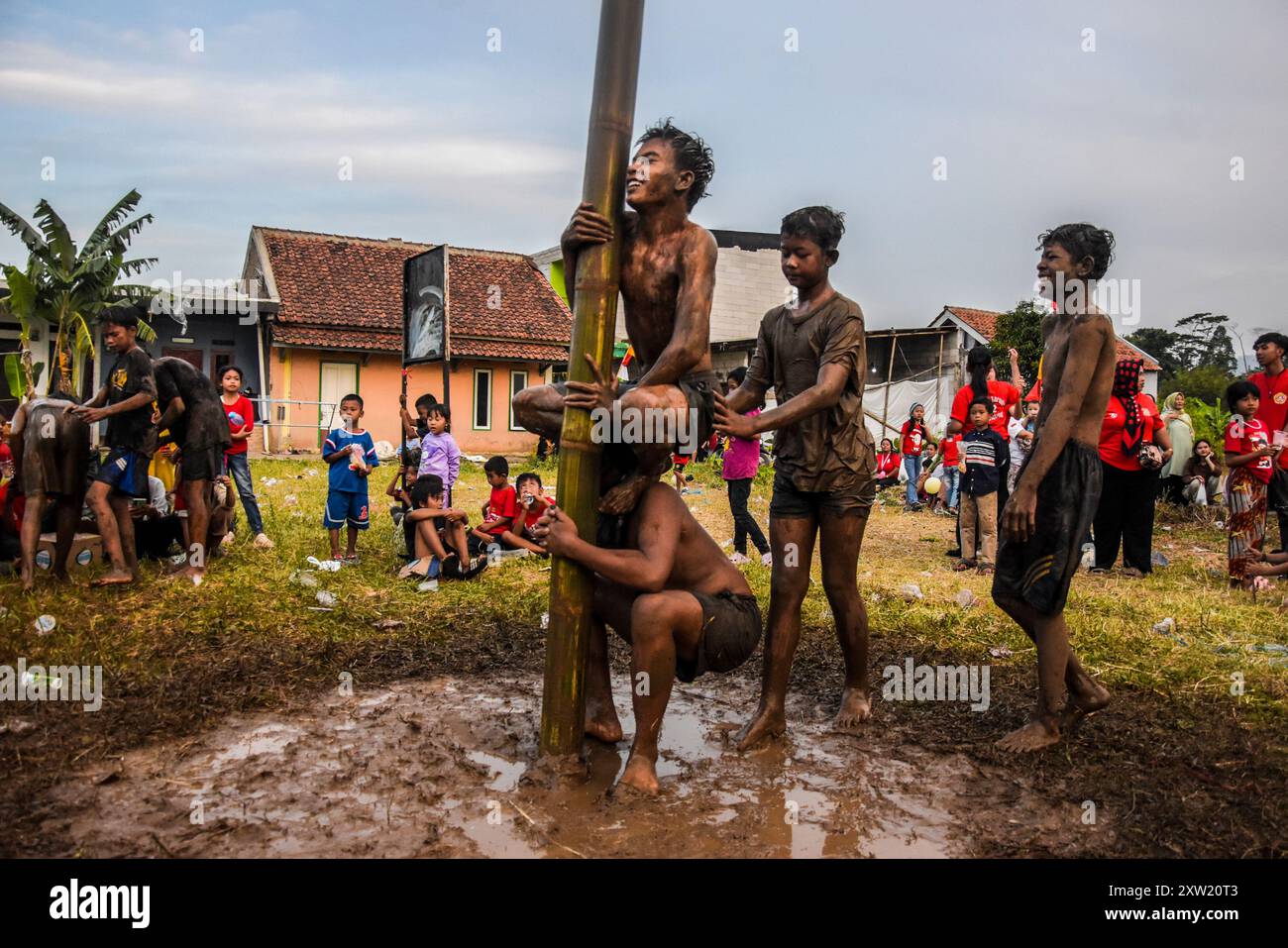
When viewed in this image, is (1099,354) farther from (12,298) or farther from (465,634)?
(12,298)

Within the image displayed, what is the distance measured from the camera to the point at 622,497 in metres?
3.76

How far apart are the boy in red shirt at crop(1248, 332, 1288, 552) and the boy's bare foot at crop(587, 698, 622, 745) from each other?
6635mm

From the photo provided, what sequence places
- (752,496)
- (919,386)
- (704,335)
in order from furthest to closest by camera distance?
(919,386), (752,496), (704,335)

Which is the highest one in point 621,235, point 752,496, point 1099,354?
point 621,235

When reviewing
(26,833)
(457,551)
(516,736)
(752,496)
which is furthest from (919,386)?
(26,833)

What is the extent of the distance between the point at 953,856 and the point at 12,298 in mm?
18687

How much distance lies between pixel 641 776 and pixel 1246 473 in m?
6.93

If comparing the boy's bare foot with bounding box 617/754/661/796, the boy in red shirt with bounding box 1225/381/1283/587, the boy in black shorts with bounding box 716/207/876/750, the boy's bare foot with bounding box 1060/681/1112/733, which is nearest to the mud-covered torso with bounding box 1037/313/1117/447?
the boy in black shorts with bounding box 716/207/876/750

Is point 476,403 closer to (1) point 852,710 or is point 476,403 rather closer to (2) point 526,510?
(2) point 526,510

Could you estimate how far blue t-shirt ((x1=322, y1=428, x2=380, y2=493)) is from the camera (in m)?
9.08

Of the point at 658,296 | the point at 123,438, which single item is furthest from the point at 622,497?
the point at 123,438

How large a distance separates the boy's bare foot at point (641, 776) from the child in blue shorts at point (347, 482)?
5894 millimetres
